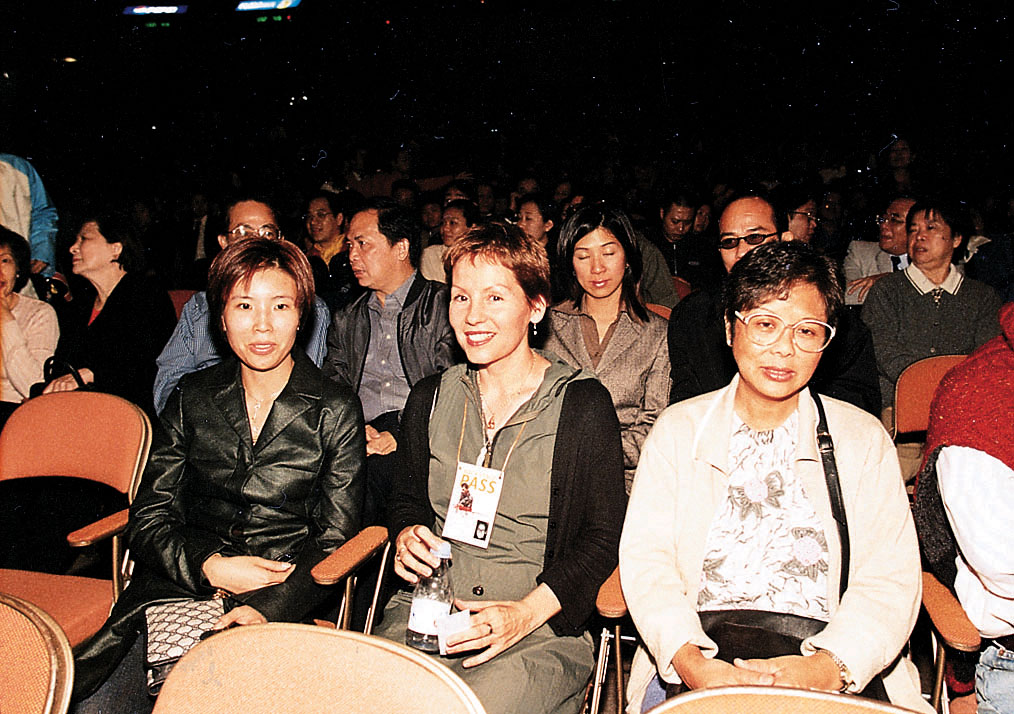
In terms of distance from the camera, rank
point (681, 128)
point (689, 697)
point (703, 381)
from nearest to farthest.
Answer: point (689, 697) < point (703, 381) < point (681, 128)

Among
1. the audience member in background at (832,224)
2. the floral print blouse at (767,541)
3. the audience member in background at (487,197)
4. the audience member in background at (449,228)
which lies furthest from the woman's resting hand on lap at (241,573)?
the audience member in background at (487,197)

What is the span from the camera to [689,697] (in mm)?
1096

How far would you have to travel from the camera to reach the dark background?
365 inches

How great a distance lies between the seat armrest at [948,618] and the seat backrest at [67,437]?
260cm

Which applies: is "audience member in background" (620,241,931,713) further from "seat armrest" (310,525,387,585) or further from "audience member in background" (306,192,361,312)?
"audience member in background" (306,192,361,312)

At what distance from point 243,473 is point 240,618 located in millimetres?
456

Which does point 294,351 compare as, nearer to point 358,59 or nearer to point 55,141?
point 55,141

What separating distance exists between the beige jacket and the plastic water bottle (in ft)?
1.56

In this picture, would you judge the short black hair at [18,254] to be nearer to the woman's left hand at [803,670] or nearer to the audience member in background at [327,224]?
the audience member in background at [327,224]

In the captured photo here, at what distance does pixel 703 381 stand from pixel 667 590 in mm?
1240

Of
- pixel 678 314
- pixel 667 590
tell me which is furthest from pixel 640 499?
pixel 678 314

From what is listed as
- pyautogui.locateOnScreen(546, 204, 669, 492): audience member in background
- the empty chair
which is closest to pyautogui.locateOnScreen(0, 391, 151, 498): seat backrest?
the empty chair

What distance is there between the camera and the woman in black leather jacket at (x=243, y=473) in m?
2.21

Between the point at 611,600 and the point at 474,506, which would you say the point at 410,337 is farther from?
the point at 611,600
